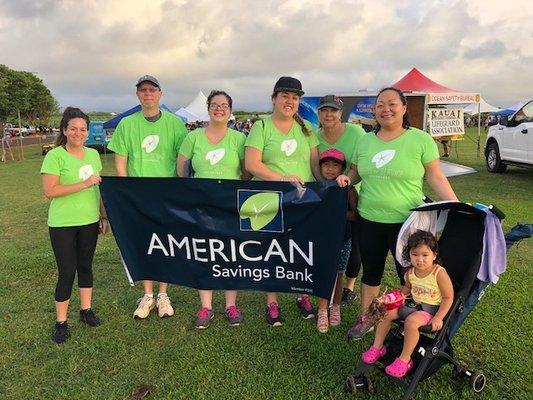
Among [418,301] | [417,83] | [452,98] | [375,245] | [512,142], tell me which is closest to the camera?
[418,301]

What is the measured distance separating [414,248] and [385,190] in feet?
1.61

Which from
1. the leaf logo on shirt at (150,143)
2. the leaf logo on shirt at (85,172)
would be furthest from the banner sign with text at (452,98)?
the leaf logo on shirt at (85,172)

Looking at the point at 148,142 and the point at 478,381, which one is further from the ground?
the point at 148,142

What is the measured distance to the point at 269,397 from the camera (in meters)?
2.88

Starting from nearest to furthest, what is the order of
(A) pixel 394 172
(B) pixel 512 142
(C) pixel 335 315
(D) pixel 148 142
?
(A) pixel 394 172
(D) pixel 148 142
(C) pixel 335 315
(B) pixel 512 142

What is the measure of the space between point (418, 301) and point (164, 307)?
2.33m

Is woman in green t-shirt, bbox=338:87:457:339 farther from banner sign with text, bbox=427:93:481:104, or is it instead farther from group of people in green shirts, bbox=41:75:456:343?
banner sign with text, bbox=427:93:481:104

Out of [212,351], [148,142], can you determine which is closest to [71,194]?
[148,142]

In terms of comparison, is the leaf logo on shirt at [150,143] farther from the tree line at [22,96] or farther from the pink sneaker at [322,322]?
the tree line at [22,96]

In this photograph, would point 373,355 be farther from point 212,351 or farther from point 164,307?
point 164,307

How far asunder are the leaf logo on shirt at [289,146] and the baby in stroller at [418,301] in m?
1.17

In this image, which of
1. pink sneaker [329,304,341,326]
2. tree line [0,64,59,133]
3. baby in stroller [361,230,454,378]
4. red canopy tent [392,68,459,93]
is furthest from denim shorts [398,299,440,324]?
tree line [0,64,59,133]

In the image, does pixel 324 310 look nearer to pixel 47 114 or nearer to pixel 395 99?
pixel 395 99

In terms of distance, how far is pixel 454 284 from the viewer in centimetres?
288
